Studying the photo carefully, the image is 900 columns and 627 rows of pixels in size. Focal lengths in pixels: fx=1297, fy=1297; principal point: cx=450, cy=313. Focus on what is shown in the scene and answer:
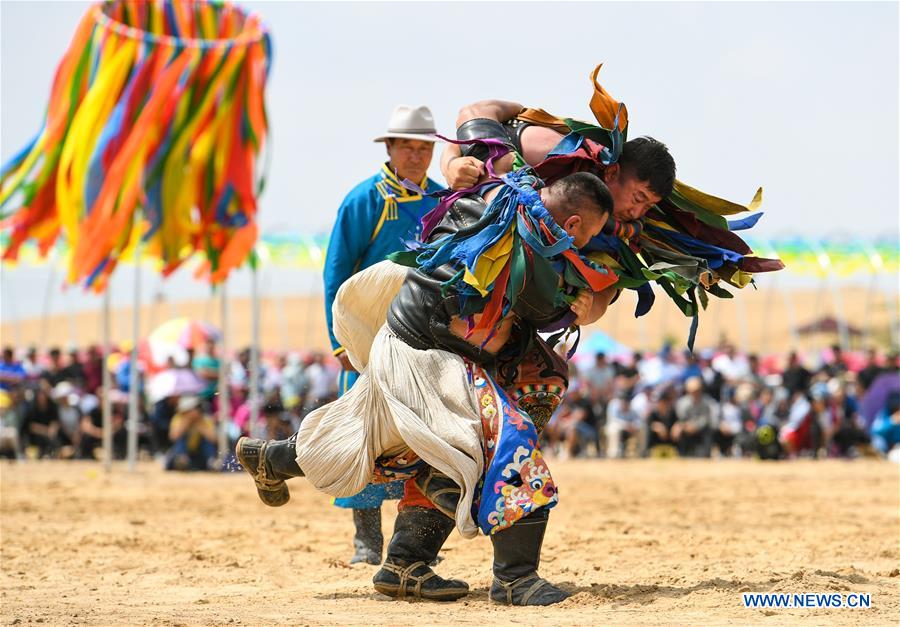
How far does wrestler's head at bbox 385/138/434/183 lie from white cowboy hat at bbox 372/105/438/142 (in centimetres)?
6

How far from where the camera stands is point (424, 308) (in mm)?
4844

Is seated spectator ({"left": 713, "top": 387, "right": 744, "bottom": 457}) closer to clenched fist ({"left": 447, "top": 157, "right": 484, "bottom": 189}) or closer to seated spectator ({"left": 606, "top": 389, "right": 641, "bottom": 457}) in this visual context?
seated spectator ({"left": 606, "top": 389, "right": 641, "bottom": 457})

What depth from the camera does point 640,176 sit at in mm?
4805

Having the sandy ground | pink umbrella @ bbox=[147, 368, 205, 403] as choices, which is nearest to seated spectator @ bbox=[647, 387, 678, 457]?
the sandy ground

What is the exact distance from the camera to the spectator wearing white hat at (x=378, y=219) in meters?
6.09

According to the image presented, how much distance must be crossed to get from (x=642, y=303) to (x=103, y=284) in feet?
28.3

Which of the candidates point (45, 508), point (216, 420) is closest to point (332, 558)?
point (45, 508)

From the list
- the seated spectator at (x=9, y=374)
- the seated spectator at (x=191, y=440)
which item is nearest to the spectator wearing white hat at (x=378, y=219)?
the seated spectator at (x=191, y=440)

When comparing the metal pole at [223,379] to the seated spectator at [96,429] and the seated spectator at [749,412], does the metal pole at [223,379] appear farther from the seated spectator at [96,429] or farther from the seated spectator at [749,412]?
the seated spectator at [749,412]

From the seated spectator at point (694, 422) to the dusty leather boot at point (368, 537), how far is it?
37.2 ft

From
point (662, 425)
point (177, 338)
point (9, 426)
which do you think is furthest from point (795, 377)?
point (9, 426)

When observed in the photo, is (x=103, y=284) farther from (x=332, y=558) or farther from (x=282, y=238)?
(x=282, y=238)

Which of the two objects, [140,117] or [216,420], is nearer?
[140,117]

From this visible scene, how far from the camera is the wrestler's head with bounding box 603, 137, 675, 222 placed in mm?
4805
